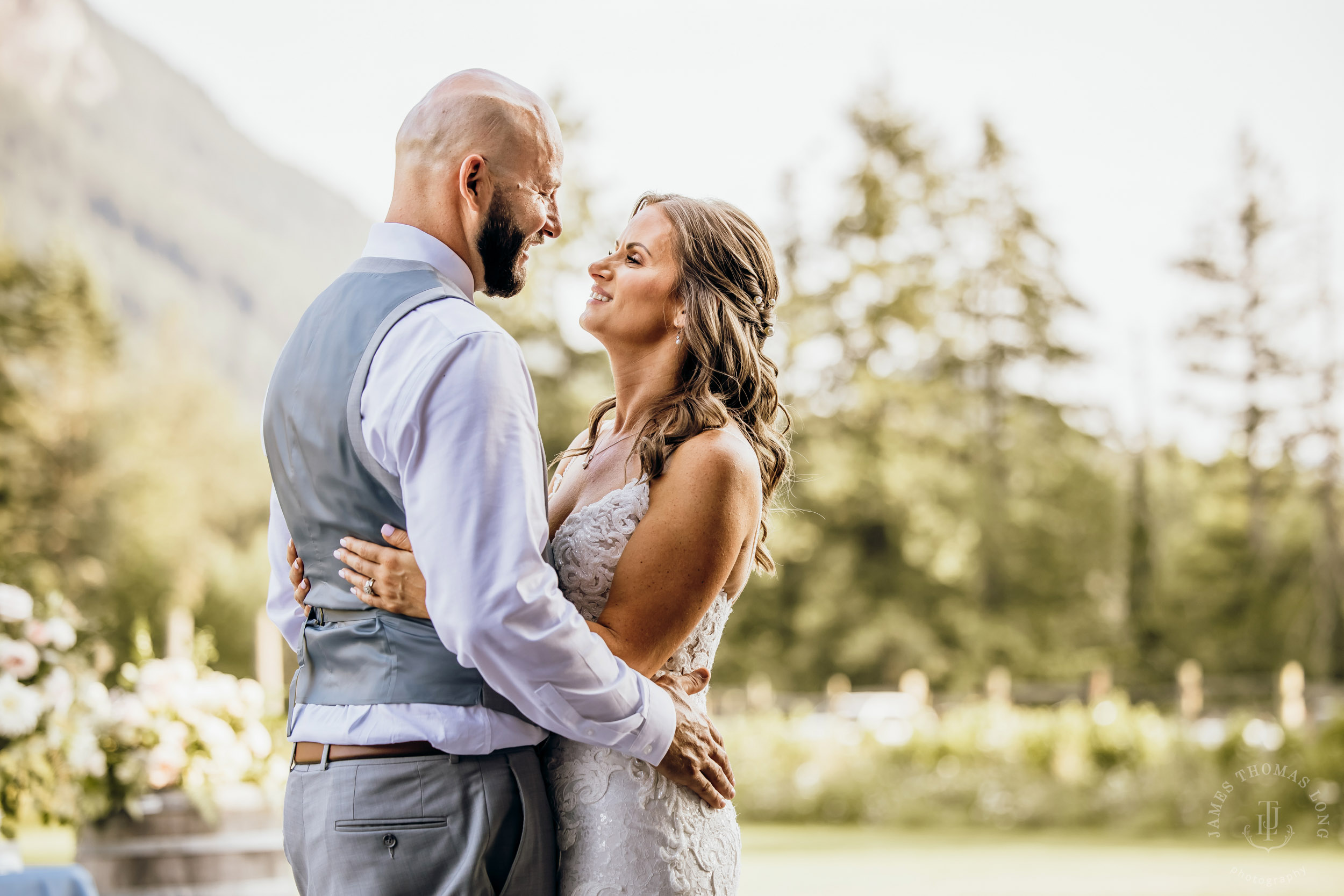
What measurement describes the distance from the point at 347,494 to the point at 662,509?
627 mm

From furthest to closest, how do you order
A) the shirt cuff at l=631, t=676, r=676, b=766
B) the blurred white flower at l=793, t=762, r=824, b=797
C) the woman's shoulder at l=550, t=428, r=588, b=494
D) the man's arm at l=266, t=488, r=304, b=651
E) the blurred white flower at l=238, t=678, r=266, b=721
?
the blurred white flower at l=793, t=762, r=824, b=797 → the blurred white flower at l=238, t=678, r=266, b=721 → the woman's shoulder at l=550, t=428, r=588, b=494 → the man's arm at l=266, t=488, r=304, b=651 → the shirt cuff at l=631, t=676, r=676, b=766

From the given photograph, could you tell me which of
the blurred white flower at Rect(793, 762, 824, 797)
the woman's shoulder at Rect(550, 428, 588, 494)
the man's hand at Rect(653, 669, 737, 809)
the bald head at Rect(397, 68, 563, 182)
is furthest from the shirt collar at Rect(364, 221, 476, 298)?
the blurred white flower at Rect(793, 762, 824, 797)

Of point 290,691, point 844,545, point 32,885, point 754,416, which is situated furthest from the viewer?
point 844,545

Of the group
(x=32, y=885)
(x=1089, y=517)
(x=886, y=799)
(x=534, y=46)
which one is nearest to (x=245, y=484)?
(x=534, y=46)

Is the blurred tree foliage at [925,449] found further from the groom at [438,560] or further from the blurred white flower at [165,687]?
the groom at [438,560]

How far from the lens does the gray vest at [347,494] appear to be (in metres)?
1.97

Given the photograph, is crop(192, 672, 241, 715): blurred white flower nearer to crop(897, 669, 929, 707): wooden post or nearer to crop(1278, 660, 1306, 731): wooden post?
crop(1278, 660, 1306, 731): wooden post

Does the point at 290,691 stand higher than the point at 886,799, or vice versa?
the point at 290,691

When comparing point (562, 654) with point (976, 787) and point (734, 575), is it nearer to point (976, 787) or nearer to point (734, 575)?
point (734, 575)

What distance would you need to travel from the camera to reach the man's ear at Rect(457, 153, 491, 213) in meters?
2.14

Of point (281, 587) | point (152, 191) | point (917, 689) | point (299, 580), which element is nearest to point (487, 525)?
point (299, 580)

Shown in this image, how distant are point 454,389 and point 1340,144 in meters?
36.7

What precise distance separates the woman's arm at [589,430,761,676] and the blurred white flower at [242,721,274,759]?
2.96m

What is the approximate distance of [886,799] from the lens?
13695mm
